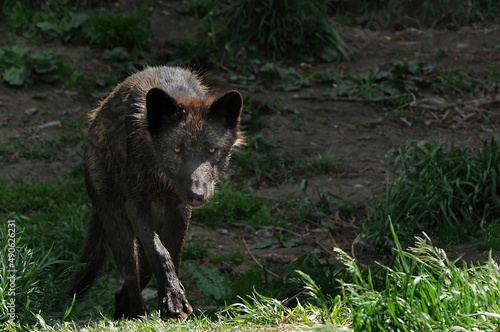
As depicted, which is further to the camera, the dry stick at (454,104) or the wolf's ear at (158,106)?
the dry stick at (454,104)

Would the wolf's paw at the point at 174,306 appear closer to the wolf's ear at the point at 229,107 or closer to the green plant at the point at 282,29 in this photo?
the wolf's ear at the point at 229,107

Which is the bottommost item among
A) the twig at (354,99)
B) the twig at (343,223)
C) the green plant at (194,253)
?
the green plant at (194,253)

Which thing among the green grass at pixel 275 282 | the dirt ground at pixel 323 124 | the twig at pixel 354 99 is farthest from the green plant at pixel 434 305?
the twig at pixel 354 99

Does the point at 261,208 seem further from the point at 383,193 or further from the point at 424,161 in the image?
the point at 424,161

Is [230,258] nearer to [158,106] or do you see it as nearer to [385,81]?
[158,106]

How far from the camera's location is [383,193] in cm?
867

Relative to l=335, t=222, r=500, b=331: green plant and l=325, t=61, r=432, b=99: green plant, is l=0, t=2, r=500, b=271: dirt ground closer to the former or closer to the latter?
l=325, t=61, r=432, b=99: green plant

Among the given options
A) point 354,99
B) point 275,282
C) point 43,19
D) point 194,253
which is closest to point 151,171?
point 275,282

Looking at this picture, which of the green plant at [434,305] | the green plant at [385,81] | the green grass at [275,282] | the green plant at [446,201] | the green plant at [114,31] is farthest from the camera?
the green plant at [114,31]

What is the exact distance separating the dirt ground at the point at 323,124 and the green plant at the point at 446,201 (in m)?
0.41

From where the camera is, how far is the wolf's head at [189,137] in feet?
18.0

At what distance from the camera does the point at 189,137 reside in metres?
5.61

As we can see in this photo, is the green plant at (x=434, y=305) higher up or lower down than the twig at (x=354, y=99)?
higher up

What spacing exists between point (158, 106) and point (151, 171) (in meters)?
0.58
